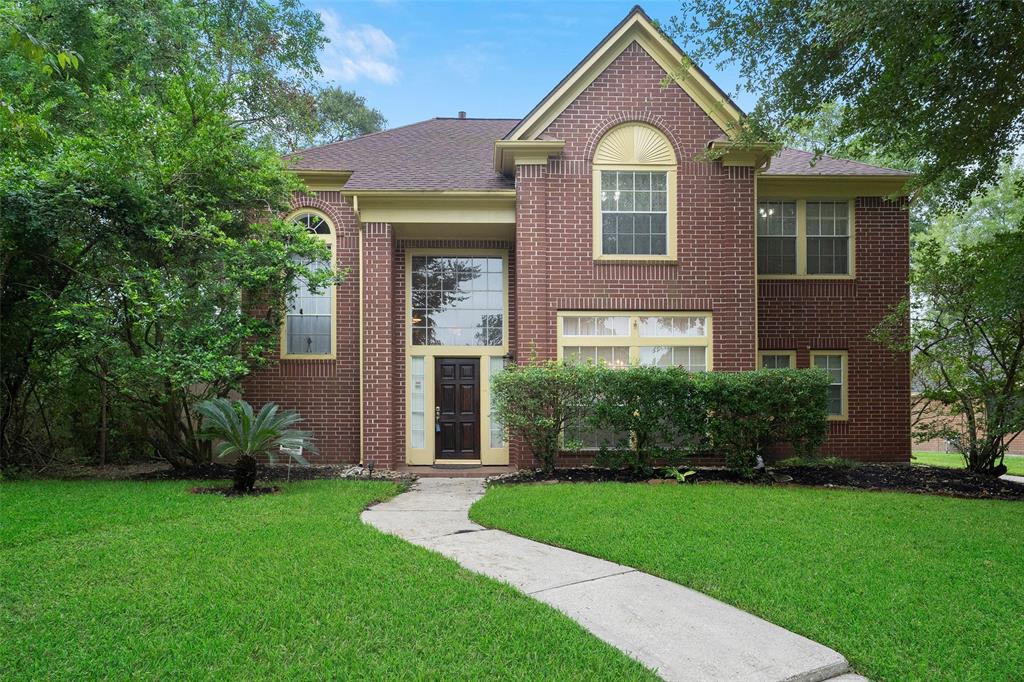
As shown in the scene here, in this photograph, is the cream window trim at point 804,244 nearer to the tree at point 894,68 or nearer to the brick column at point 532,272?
the tree at point 894,68

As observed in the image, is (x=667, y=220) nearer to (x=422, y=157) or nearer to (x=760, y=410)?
(x=760, y=410)

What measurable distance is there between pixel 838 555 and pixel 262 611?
423cm

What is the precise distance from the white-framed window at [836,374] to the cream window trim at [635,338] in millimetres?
2611

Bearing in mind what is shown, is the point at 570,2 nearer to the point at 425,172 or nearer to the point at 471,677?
the point at 425,172

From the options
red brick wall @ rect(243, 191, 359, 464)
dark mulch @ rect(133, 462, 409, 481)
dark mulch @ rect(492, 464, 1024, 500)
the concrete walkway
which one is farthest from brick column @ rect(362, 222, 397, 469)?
→ the concrete walkway

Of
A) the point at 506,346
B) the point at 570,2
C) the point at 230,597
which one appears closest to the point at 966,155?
the point at 570,2

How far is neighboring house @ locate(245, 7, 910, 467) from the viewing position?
10039 millimetres

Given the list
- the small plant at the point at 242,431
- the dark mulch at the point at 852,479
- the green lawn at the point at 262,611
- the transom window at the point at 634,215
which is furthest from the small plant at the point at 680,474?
the small plant at the point at 242,431

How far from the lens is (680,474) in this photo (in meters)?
8.51

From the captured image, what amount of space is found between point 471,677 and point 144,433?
9.67 metres

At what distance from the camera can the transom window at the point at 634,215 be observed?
33.3 feet

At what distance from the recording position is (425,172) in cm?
1098

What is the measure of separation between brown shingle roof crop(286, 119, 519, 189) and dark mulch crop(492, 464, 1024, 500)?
16.3 ft

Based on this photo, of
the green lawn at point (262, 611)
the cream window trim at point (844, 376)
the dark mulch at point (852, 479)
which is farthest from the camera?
the cream window trim at point (844, 376)
